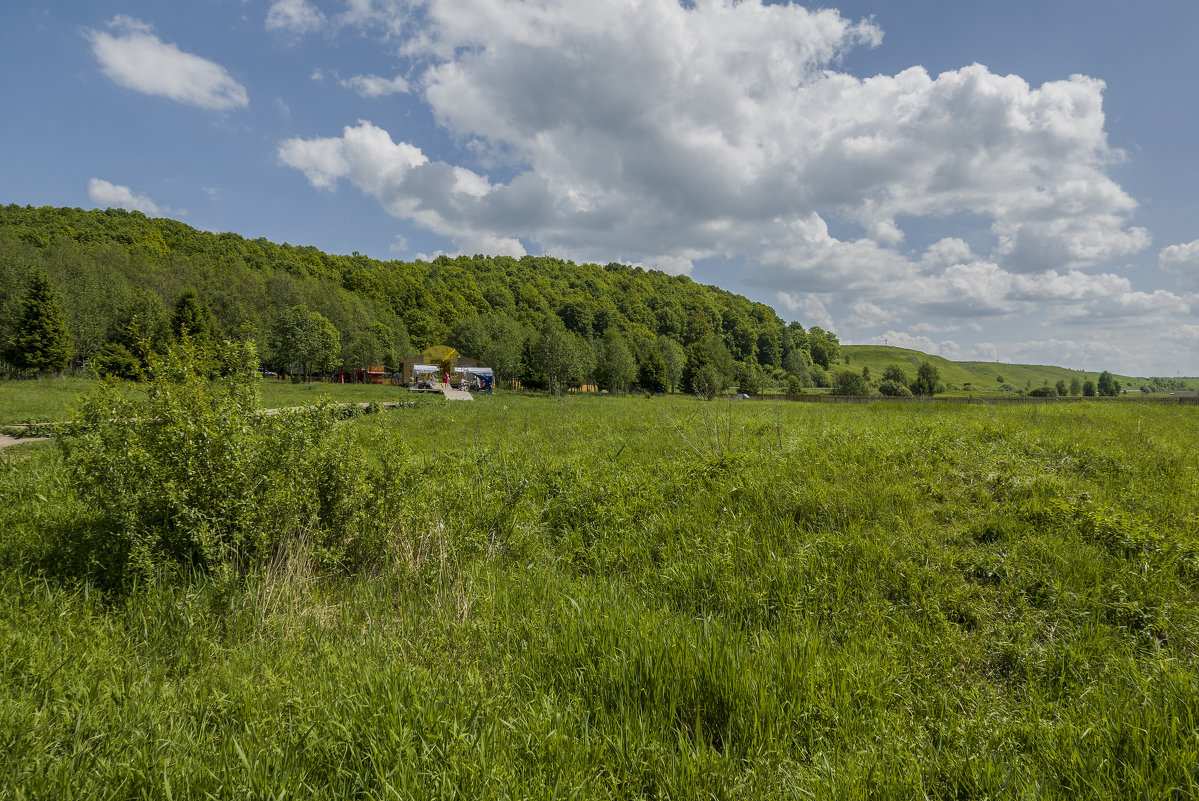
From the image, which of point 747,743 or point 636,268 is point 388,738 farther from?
point 636,268

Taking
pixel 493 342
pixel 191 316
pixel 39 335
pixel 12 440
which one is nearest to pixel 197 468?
pixel 12 440

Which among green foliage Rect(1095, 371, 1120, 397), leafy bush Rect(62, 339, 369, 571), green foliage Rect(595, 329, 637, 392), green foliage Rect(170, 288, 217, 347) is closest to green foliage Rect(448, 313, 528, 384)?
green foliage Rect(595, 329, 637, 392)

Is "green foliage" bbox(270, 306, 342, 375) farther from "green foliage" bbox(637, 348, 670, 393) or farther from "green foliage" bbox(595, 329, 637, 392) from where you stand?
"green foliage" bbox(637, 348, 670, 393)

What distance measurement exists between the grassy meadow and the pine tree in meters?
51.8

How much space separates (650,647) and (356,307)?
3840 inches

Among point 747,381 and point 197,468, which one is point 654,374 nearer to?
point 747,381

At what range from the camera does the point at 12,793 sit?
250cm

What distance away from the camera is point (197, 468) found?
16.2 feet

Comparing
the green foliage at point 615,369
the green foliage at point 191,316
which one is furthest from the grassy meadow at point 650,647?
the green foliage at point 615,369

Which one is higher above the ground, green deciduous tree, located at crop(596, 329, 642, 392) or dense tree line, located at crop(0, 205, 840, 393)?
dense tree line, located at crop(0, 205, 840, 393)

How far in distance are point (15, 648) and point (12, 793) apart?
1.87 meters

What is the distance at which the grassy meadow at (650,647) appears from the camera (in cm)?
276

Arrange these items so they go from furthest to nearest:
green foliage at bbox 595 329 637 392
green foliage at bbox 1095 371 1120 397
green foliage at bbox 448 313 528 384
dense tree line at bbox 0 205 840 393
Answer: green foliage at bbox 1095 371 1120 397 → green foliage at bbox 448 313 528 384 → green foliage at bbox 595 329 637 392 → dense tree line at bbox 0 205 840 393

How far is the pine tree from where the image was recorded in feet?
138
